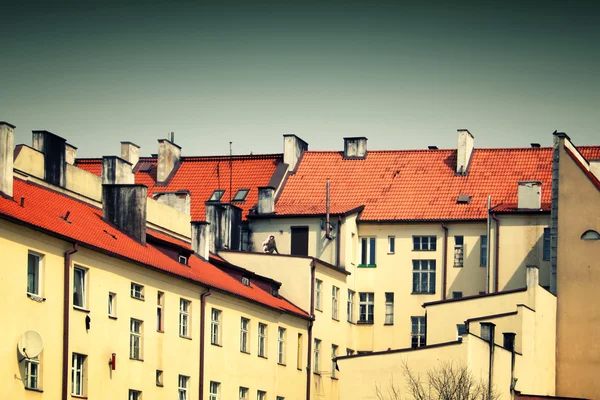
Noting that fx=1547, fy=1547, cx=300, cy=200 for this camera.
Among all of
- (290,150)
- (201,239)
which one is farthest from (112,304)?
(290,150)

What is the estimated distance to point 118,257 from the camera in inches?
2251

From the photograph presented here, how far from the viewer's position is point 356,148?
308 feet

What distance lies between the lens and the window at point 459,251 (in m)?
85.2

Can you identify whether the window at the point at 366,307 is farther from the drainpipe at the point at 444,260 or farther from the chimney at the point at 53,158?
the chimney at the point at 53,158

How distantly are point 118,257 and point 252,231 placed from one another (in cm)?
2966

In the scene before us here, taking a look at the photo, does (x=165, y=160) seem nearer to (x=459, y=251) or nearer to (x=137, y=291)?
(x=459, y=251)

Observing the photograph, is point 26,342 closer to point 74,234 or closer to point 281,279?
point 74,234

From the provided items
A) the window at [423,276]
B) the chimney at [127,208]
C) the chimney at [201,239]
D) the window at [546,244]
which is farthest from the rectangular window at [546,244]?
the chimney at [127,208]

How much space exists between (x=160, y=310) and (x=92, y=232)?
16.0ft

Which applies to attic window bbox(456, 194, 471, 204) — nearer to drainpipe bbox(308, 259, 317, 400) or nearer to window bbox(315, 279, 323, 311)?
window bbox(315, 279, 323, 311)

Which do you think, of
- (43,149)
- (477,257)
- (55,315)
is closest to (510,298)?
(477,257)

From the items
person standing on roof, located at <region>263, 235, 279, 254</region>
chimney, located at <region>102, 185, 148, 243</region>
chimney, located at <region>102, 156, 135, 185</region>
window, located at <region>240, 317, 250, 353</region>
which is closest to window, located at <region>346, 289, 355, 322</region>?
person standing on roof, located at <region>263, 235, 279, 254</region>

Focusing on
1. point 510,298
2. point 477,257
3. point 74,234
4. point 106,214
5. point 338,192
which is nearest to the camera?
point 74,234

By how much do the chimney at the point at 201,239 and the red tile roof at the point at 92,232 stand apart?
104 centimetres
